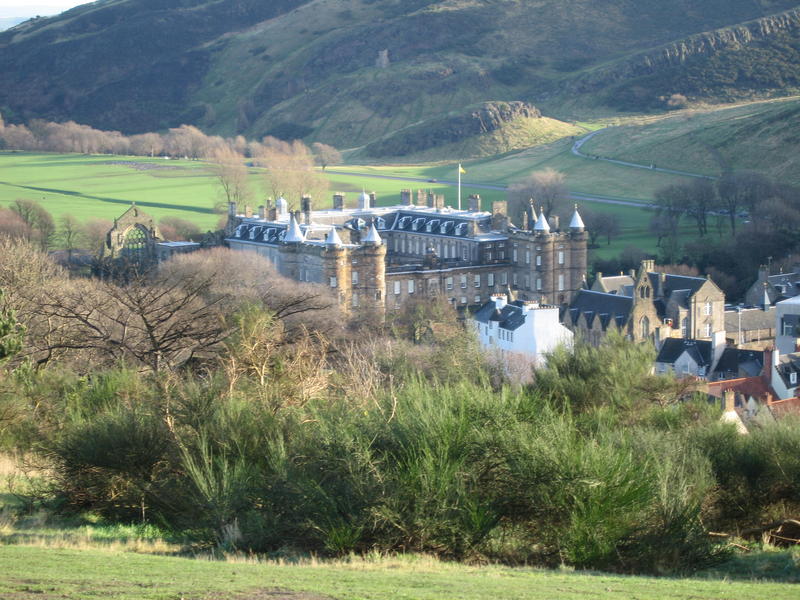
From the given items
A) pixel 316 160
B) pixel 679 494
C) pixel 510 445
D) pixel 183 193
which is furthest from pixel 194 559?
pixel 316 160

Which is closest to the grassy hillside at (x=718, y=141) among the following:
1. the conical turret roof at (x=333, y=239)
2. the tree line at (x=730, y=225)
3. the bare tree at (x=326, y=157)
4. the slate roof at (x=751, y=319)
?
the tree line at (x=730, y=225)

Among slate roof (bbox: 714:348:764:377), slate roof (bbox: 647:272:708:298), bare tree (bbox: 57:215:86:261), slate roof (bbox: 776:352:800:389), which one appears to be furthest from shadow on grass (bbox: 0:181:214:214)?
slate roof (bbox: 776:352:800:389)

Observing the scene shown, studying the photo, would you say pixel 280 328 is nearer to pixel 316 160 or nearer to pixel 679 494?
pixel 679 494

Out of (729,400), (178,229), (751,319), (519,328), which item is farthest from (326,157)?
(729,400)

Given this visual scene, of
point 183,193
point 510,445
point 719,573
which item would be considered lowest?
point 719,573

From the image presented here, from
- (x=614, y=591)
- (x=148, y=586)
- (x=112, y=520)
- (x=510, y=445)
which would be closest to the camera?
(x=148, y=586)

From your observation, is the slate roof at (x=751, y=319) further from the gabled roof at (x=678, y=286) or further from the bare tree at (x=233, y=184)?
the bare tree at (x=233, y=184)

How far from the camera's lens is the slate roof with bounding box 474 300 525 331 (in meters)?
62.0

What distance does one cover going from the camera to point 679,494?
20516 mm

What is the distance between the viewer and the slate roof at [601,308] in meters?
63.4

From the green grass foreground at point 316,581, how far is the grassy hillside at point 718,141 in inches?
4114

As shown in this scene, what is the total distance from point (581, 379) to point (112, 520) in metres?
11.5

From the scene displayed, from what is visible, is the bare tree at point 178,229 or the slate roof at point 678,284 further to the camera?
the bare tree at point 178,229

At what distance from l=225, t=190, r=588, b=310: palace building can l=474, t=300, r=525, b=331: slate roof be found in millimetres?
10307
